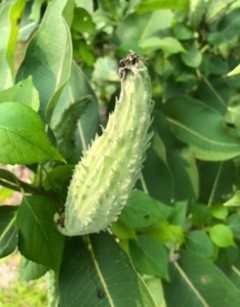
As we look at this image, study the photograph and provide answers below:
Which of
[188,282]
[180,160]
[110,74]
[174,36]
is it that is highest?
[174,36]

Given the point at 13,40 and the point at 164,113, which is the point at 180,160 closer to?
the point at 164,113

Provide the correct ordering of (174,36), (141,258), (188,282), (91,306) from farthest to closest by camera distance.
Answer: (174,36), (188,282), (141,258), (91,306)

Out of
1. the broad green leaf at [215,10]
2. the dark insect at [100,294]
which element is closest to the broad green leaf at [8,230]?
the dark insect at [100,294]

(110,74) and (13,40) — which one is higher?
(13,40)

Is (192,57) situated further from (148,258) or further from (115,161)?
(115,161)

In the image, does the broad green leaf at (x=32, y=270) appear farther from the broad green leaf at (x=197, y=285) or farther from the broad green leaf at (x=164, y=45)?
the broad green leaf at (x=164, y=45)

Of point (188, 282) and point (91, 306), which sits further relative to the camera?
point (188, 282)

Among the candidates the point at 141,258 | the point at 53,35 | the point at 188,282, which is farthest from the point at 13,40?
the point at 188,282

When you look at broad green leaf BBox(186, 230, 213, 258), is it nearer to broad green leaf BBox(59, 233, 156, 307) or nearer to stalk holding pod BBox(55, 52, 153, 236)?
broad green leaf BBox(59, 233, 156, 307)
